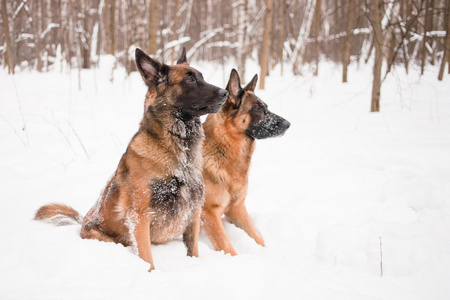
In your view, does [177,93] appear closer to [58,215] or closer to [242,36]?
[58,215]

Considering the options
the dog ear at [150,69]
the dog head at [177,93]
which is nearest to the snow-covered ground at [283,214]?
the dog head at [177,93]

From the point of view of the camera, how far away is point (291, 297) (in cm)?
149

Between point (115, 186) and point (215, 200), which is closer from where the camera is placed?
point (115, 186)

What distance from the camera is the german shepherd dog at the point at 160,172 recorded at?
6.57ft

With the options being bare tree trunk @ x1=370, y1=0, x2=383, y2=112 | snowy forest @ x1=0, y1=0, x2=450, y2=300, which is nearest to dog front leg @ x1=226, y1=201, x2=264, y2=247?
snowy forest @ x1=0, y1=0, x2=450, y2=300

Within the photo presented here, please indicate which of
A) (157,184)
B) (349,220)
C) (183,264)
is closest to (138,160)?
(157,184)

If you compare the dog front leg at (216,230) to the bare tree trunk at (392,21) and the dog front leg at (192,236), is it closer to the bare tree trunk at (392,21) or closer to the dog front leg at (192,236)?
the dog front leg at (192,236)

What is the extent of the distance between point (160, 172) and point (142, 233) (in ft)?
1.45

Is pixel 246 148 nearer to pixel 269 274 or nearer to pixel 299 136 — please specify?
pixel 269 274

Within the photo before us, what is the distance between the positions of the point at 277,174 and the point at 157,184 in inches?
100

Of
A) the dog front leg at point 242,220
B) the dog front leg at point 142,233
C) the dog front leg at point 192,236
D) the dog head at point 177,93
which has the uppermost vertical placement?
the dog head at point 177,93

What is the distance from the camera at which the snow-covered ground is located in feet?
5.08

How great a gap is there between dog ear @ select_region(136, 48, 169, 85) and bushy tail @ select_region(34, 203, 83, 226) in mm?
1425

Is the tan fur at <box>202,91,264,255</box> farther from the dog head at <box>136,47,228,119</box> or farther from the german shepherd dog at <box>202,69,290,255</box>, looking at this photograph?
the dog head at <box>136,47,228,119</box>
